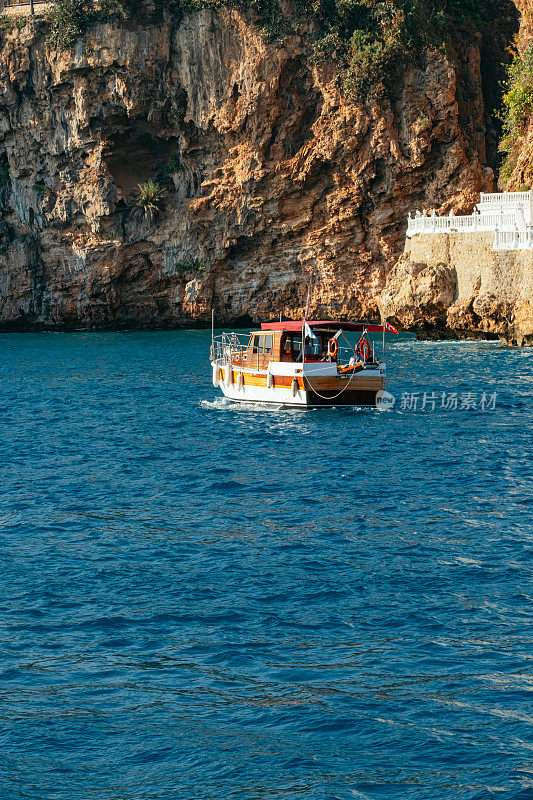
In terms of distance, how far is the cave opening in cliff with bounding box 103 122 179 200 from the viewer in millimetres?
70750

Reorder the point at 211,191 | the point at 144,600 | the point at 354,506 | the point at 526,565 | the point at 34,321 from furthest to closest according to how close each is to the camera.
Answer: the point at 34,321
the point at 211,191
the point at 354,506
the point at 526,565
the point at 144,600

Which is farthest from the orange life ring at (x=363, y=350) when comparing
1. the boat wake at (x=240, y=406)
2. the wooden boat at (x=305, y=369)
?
the boat wake at (x=240, y=406)

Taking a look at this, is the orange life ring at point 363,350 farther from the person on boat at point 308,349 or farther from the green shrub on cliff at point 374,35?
the green shrub on cliff at point 374,35

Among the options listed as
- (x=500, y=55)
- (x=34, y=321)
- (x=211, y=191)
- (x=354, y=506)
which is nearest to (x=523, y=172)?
(x=500, y=55)

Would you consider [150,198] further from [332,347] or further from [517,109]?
[332,347]

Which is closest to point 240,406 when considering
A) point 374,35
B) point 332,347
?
point 332,347

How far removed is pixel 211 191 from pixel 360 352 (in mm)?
36877

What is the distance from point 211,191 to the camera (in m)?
69.5

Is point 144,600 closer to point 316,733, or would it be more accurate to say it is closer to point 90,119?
point 316,733

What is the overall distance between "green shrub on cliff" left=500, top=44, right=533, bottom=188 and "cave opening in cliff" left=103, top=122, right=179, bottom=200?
77.2ft

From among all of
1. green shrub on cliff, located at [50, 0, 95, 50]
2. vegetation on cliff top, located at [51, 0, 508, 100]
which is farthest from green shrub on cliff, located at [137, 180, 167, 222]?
vegetation on cliff top, located at [51, 0, 508, 100]

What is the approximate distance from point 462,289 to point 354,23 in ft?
77.3

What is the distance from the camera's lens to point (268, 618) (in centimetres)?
1426

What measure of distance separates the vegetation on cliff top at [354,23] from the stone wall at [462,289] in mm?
14487
